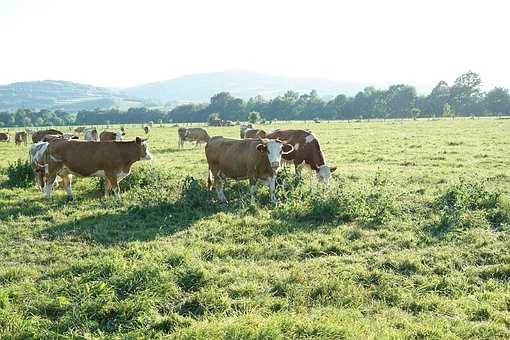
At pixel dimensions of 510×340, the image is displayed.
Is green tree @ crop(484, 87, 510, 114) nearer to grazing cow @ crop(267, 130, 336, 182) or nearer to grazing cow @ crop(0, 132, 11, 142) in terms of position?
grazing cow @ crop(0, 132, 11, 142)

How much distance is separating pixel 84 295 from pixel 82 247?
2.64 meters

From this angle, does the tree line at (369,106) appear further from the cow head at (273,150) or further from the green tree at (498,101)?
the cow head at (273,150)

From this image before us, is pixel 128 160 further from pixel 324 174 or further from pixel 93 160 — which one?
pixel 324 174

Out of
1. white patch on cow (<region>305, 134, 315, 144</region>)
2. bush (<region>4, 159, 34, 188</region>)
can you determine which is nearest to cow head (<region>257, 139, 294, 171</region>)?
white patch on cow (<region>305, 134, 315, 144</region>)

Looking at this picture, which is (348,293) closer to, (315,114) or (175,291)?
(175,291)

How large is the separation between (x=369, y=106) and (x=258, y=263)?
11430 centimetres

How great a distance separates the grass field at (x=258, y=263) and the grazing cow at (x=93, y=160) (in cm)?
60

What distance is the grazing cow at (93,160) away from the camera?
1367cm

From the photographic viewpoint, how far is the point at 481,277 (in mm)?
7641

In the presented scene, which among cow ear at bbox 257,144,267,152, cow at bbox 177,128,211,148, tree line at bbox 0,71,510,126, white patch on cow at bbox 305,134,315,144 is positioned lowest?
cow at bbox 177,128,211,148

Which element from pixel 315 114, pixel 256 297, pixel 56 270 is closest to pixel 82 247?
pixel 56 270

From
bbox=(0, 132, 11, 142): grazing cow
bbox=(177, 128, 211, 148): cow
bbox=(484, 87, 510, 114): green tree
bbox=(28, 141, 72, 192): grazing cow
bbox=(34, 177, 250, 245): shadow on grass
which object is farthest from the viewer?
bbox=(484, 87, 510, 114): green tree

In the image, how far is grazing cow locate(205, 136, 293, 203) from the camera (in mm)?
A: 12781

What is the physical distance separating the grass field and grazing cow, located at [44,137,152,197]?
0.60 meters
